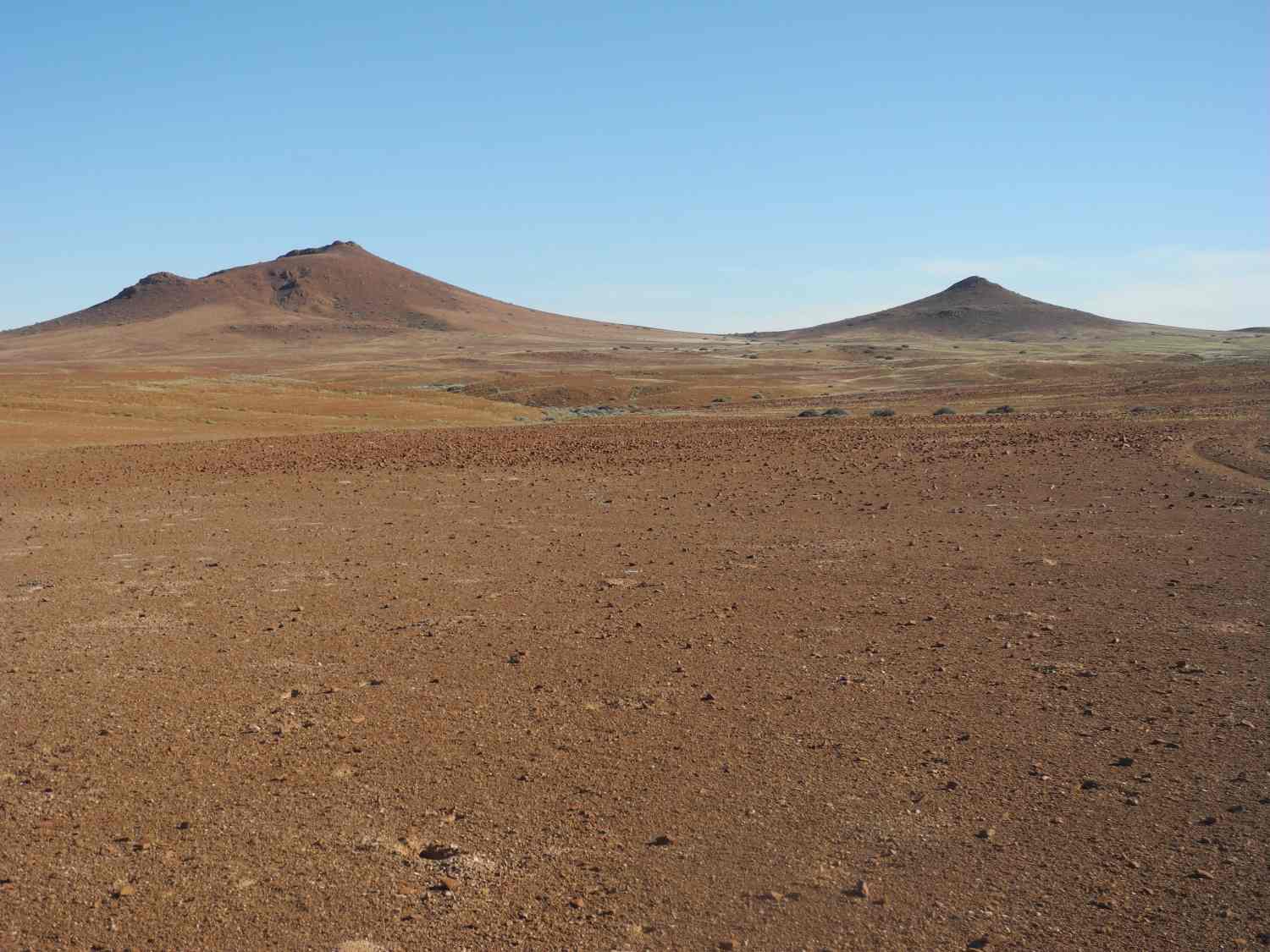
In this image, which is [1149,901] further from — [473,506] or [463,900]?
[473,506]

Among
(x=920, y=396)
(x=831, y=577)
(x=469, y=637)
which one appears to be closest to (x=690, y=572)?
(x=831, y=577)

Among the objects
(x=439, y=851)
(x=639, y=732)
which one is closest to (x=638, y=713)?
(x=639, y=732)

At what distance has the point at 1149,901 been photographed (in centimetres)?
553

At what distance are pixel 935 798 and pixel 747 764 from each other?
1219 mm

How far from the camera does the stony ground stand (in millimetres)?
5512

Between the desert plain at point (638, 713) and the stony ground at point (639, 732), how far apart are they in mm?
33

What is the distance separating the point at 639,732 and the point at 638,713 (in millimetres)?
394

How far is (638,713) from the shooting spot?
828cm

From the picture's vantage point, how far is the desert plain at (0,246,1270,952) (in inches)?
218

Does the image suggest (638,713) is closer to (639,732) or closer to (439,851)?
(639,732)

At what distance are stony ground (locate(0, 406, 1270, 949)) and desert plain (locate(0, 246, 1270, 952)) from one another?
33 mm

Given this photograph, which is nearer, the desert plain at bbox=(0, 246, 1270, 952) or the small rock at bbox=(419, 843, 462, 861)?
the desert plain at bbox=(0, 246, 1270, 952)

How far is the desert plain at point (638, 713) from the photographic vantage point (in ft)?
18.2

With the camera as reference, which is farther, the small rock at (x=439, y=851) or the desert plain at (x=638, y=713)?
the small rock at (x=439, y=851)
